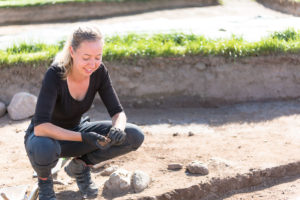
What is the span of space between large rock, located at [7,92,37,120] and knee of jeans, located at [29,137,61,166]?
200 cm

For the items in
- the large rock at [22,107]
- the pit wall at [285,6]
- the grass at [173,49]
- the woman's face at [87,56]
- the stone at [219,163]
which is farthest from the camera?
the pit wall at [285,6]

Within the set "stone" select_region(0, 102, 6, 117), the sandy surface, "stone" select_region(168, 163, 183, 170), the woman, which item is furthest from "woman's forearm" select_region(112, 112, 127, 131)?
the sandy surface

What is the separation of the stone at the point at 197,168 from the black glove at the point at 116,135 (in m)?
0.73

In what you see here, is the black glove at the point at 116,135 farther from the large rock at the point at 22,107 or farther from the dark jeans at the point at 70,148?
the large rock at the point at 22,107

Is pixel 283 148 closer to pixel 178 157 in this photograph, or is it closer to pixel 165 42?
pixel 178 157

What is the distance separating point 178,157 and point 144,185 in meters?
0.63

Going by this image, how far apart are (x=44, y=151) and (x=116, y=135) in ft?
1.50

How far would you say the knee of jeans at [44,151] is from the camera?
2.69 metres

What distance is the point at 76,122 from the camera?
3.04m

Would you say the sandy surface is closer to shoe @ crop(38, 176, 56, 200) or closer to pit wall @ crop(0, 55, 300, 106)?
pit wall @ crop(0, 55, 300, 106)

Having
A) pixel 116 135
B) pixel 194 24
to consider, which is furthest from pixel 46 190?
pixel 194 24

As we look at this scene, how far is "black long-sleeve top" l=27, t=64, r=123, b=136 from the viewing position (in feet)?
8.91

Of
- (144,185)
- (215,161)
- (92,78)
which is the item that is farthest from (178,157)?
(92,78)

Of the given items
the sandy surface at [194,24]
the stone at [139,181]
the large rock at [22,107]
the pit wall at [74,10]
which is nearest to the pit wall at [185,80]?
the large rock at [22,107]
